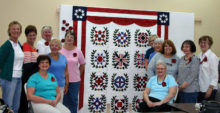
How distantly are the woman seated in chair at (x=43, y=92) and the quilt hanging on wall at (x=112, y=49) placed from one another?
1490 millimetres

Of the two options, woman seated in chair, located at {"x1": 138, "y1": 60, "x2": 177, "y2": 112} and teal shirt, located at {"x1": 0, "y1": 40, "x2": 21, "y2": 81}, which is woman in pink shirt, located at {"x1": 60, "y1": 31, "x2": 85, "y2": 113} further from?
woman seated in chair, located at {"x1": 138, "y1": 60, "x2": 177, "y2": 112}

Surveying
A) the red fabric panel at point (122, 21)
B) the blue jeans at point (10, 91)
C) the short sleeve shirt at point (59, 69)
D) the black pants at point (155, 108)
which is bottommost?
the black pants at point (155, 108)

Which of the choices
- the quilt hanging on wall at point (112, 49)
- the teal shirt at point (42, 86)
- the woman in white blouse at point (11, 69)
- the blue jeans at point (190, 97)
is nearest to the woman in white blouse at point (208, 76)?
the blue jeans at point (190, 97)

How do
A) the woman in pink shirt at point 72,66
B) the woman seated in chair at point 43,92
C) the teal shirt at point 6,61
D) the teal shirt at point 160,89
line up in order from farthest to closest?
the woman in pink shirt at point 72,66 < the teal shirt at point 160,89 < the teal shirt at point 6,61 < the woman seated in chair at point 43,92

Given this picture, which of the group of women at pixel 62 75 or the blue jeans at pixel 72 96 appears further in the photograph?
the blue jeans at pixel 72 96

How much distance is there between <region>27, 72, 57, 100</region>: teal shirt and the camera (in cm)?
279

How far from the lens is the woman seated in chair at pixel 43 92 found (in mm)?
2678

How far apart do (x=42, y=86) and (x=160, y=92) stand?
1524 mm

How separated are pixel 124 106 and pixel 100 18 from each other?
1734mm

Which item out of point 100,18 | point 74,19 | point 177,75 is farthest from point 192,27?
point 74,19

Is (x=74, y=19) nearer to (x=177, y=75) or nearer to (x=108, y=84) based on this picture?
(x=108, y=84)

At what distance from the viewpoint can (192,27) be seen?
4898mm

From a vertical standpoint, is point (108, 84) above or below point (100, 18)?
below

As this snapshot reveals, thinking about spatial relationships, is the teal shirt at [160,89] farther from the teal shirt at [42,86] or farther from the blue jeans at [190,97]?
the teal shirt at [42,86]
